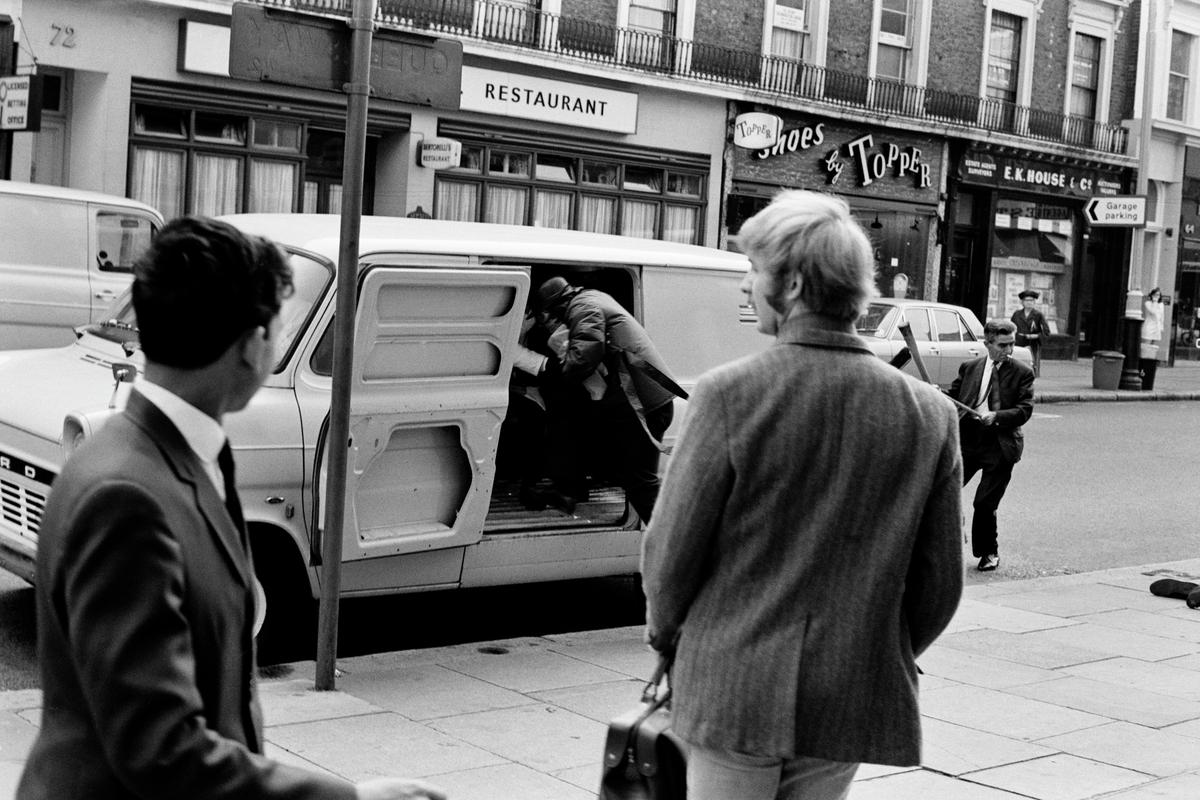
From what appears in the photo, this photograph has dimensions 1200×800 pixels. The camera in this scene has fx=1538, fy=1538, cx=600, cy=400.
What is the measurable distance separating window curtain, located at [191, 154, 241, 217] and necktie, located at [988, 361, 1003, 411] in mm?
13253

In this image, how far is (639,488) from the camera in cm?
795

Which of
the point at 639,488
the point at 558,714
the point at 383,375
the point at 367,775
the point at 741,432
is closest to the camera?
the point at 741,432

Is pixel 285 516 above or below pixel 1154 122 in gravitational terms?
below

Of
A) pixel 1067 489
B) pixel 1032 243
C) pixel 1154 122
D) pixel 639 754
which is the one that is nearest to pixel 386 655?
pixel 639 754

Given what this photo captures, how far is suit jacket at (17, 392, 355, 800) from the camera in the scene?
1.88 m

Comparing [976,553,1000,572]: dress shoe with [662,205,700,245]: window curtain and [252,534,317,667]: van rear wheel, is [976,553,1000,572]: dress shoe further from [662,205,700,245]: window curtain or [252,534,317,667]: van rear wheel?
[662,205,700,245]: window curtain

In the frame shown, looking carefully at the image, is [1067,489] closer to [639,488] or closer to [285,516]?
[639,488]

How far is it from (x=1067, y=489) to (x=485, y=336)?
9.64 meters

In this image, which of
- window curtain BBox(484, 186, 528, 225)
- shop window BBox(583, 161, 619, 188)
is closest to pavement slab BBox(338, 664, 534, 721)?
window curtain BBox(484, 186, 528, 225)

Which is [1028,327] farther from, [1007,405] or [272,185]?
[1007,405]

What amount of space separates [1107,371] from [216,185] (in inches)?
639

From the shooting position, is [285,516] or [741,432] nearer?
[741,432]

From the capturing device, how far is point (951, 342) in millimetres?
22812

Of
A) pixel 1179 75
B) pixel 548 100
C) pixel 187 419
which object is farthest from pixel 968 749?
pixel 1179 75
